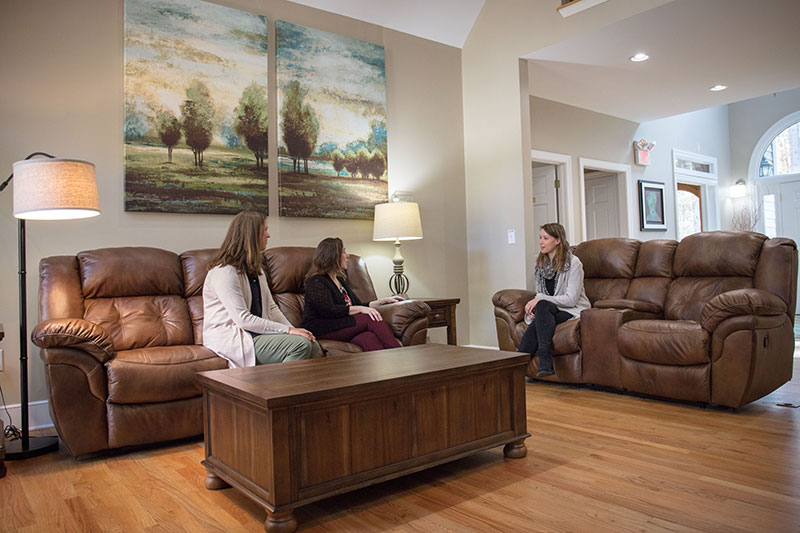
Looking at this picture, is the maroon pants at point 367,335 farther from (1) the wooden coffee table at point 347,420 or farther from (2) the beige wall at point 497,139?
Result: (2) the beige wall at point 497,139

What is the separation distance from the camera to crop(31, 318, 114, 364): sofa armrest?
8.55ft

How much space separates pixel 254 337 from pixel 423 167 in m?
2.63

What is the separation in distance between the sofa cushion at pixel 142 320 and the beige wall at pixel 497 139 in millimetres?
2769

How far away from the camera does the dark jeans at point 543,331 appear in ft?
12.8

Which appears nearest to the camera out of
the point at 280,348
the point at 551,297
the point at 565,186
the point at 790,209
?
the point at 280,348

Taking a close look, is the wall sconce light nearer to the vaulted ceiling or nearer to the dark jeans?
the vaulted ceiling

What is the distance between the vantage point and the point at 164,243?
382 centimetres

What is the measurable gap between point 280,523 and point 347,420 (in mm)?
391

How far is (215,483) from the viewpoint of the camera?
2266 millimetres

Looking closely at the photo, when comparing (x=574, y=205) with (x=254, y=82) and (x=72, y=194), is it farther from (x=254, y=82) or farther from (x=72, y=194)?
(x=72, y=194)

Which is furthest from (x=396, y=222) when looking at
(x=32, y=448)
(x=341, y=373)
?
(x=32, y=448)

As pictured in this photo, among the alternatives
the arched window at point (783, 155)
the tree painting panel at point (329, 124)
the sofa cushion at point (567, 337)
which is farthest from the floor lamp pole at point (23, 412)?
the arched window at point (783, 155)

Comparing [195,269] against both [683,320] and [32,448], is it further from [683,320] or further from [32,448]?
[683,320]

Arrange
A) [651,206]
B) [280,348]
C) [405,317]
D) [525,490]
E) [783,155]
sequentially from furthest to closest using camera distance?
1. [783,155]
2. [651,206]
3. [405,317]
4. [280,348]
5. [525,490]
